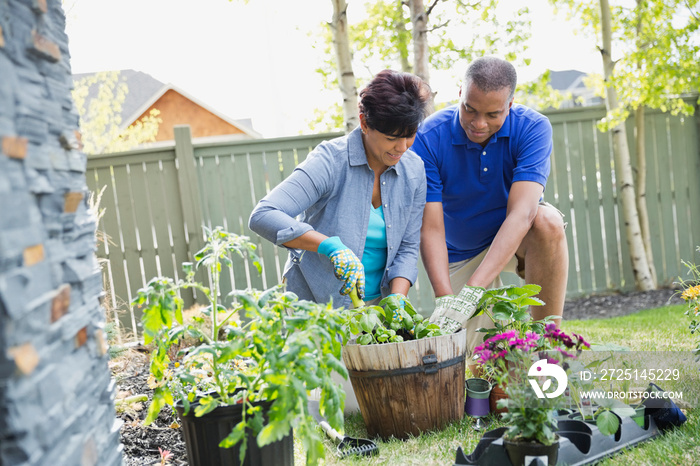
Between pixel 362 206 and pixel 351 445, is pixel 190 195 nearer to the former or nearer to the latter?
pixel 362 206

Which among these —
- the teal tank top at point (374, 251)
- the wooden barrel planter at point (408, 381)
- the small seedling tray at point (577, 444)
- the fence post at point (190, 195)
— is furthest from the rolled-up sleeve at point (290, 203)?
the fence post at point (190, 195)

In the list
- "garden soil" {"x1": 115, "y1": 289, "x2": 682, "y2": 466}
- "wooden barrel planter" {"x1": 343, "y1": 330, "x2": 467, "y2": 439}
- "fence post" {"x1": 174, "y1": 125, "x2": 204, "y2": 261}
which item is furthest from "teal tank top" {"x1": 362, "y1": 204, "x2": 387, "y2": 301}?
"fence post" {"x1": 174, "y1": 125, "x2": 204, "y2": 261}

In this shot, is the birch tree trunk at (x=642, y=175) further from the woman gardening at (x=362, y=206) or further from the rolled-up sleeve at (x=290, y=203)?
the rolled-up sleeve at (x=290, y=203)

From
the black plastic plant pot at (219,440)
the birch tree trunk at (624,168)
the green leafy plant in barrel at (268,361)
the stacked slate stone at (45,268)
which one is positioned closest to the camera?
the stacked slate stone at (45,268)

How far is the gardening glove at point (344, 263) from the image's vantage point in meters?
2.02

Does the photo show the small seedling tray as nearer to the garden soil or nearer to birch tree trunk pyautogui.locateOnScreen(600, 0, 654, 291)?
the garden soil

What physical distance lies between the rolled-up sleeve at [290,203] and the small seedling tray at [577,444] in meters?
0.97

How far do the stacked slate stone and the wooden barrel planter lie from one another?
0.82 m

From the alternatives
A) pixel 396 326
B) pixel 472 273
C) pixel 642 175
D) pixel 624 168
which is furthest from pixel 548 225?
pixel 642 175

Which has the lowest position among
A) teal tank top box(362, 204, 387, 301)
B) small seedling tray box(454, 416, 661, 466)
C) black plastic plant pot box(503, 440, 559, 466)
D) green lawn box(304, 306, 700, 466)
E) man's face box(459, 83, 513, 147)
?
green lawn box(304, 306, 700, 466)

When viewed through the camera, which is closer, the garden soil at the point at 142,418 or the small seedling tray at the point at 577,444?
the small seedling tray at the point at 577,444

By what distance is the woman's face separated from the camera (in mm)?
2232

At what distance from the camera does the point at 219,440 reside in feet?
4.56

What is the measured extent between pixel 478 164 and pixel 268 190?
8.14 ft
